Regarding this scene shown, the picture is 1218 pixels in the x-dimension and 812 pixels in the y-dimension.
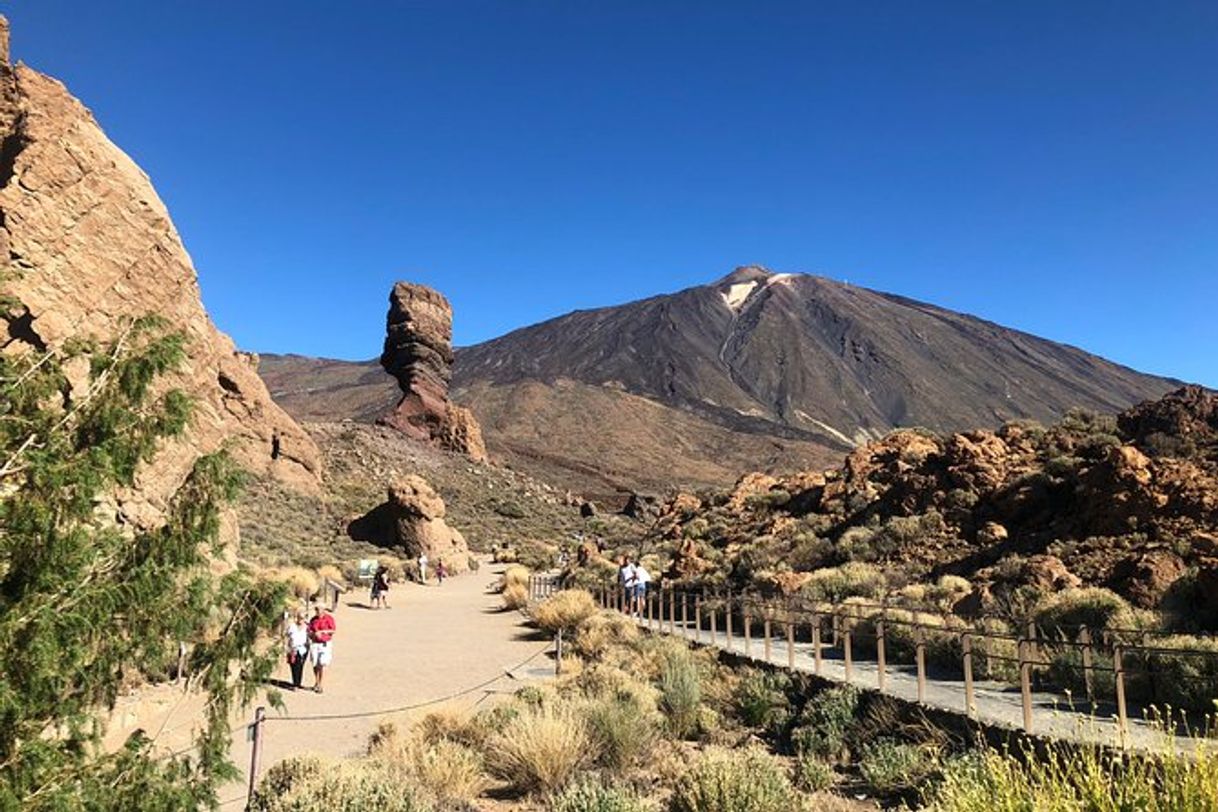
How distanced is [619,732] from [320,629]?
717cm

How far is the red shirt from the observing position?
13141mm

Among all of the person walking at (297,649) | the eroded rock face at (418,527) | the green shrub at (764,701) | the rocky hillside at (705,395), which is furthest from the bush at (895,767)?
the rocky hillside at (705,395)

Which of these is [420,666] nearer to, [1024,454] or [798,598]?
[798,598]

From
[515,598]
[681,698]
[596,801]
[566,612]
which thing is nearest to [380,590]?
[515,598]

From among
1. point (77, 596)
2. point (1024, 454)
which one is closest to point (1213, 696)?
point (77, 596)

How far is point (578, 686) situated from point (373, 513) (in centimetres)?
2835

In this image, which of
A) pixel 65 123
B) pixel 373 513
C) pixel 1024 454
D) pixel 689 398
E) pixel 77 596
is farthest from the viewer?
pixel 689 398

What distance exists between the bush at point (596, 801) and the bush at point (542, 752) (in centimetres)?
116

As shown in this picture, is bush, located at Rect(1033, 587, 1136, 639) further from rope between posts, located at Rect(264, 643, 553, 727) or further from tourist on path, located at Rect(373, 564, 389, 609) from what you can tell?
tourist on path, located at Rect(373, 564, 389, 609)

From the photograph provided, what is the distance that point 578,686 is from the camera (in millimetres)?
11164

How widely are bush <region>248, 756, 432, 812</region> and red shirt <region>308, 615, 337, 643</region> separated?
6.48m

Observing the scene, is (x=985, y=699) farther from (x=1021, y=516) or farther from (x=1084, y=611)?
(x=1021, y=516)

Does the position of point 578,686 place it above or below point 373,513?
below

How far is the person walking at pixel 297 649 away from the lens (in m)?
13.1
